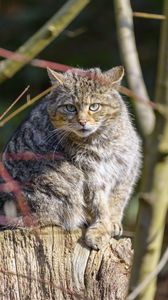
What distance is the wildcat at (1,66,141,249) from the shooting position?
15.7 feet

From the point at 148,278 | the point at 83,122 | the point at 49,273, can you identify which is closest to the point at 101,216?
the point at 83,122

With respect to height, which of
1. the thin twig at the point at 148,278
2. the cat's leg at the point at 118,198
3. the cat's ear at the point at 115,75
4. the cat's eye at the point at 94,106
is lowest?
the thin twig at the point at 148,278

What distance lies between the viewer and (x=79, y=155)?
4871 mm

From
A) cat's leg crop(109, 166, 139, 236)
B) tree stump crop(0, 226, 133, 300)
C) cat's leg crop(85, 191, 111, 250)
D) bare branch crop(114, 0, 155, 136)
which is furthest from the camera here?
cat's leg crop(109, 166, 139, 236)

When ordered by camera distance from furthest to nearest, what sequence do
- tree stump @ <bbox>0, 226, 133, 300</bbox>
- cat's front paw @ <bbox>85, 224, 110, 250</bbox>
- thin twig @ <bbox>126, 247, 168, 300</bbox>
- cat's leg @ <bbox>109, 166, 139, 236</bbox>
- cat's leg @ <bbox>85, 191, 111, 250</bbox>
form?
cat's leg @ <bbox>109, 166, 139, 236</bbox> < cat's leg @ <bbox>85, 191, 111, 250</bbox> < cat's front paw @ <bbox>85, 224, 110, 250</bbox> < tree stump @ <bbox>0, 226, 133, 300</bbox> < thin twig @ <bbox>126, 247, 168, 300</bbox>

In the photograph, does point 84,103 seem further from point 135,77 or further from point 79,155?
point 135,77

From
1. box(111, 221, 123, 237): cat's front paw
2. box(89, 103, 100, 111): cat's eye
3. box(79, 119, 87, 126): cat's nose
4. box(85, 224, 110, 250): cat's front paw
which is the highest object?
box(89, 103, 100, 111): cat's eye

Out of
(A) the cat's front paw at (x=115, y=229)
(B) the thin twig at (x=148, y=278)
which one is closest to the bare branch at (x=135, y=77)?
(B) the thin twig at (x=148, y=278)

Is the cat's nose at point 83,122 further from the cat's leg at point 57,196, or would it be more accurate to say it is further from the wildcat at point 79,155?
the cat's leg at point 57,196

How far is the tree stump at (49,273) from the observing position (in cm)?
390

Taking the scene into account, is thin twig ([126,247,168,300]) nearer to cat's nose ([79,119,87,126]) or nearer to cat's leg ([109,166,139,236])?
cat's nose ([79,119,87,126])

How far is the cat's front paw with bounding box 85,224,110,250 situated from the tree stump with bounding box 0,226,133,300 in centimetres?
19

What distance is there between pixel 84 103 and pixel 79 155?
0.29 m

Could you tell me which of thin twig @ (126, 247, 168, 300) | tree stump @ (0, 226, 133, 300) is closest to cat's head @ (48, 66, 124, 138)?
tree stump @ (0, 226, 133, 300)
